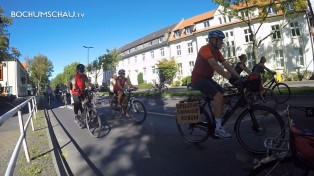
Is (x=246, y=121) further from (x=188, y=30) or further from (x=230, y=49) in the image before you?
(x=188, y=30)

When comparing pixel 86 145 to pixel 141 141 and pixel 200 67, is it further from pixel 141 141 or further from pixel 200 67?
pixel 200 67

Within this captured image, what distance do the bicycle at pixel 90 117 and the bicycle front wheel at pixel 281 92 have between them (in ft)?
19.8

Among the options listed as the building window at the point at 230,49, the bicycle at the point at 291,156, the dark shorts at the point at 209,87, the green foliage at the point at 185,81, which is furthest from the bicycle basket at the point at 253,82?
the green foliage at the point at 185,81

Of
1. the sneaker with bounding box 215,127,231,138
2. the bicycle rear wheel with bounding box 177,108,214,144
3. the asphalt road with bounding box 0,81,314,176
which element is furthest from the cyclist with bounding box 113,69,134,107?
the sneaker with bounding box 215,127,231,138

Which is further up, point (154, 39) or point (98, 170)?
point (154, 39)

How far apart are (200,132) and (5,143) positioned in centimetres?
541

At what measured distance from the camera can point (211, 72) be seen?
5559 mm

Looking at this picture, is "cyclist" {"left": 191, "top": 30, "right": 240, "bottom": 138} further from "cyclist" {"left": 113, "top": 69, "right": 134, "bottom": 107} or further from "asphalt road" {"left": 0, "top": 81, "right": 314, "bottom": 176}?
"cyclist" {"left": 113, "top": 69, "right": 134, "bottom": 107}

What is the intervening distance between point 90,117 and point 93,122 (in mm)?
206

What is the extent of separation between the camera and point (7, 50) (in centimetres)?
3850

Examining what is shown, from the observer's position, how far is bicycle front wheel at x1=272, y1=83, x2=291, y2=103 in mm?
10312

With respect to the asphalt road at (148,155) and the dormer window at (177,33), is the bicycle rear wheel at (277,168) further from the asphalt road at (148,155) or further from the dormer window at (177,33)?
the dormer window at (177,33)

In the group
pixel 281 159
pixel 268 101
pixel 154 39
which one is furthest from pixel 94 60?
pixel 281 159

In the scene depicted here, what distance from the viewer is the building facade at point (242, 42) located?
35.9m
